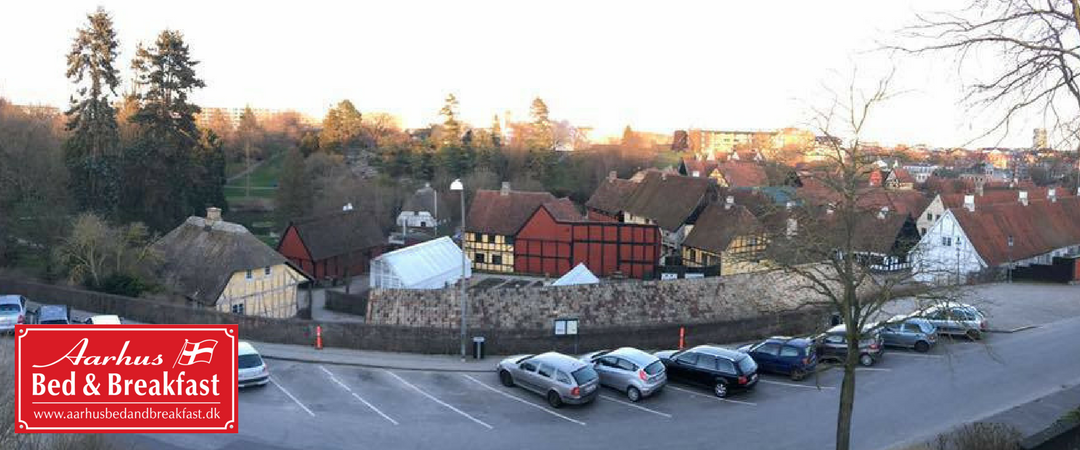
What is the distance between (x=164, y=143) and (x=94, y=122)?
3.52m

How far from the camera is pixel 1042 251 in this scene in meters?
39.8

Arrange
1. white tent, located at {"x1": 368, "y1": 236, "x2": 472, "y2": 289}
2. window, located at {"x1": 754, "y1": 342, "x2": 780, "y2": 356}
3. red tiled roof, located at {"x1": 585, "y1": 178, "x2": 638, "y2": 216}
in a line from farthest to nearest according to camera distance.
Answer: red tiled roof, located at {"x1": 585, "y1": 178, "x2": 638, "y2": 216}, white tent, located at {"x1": 368, "y1": 236, "x2": 472, "y2": 289}, window, located at {"x1": 754, "y1": 342, "x2": 780, "y2": 356}

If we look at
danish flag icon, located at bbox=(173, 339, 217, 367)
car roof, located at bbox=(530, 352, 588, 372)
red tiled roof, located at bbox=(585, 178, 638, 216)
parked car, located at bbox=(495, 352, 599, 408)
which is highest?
red tiled roof, located at bbox=(585, 178, 638, 216)

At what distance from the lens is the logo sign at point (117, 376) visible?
11.0 meters

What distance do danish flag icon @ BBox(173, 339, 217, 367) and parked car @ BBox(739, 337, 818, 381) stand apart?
13.9 metres

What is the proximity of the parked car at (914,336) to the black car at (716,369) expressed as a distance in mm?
5909

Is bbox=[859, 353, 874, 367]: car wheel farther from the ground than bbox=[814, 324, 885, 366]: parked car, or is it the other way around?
bbox=[814, 324, 885, 366]: parked car

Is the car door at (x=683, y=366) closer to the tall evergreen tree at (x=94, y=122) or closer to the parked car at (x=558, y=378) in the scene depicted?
the parked car at (x=558, y=378)

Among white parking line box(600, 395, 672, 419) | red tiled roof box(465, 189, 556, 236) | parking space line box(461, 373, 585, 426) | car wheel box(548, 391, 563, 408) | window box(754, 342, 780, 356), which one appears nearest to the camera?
parking space line box(461, 373, 585, 426)

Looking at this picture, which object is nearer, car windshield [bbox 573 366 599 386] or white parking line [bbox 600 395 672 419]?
white parking line [bbox 600 395 672 419]

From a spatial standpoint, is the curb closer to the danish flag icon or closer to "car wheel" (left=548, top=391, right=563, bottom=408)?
"car wheel" (left=548, top=391, right=563, bottom=408)

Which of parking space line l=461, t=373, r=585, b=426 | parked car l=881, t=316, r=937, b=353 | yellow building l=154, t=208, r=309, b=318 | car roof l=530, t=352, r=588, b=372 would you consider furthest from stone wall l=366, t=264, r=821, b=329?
yellow building l=154, t=208, r=309, b=318

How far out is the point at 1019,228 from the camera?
4078 cm

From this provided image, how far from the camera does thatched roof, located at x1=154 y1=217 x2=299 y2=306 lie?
99.5 feet
